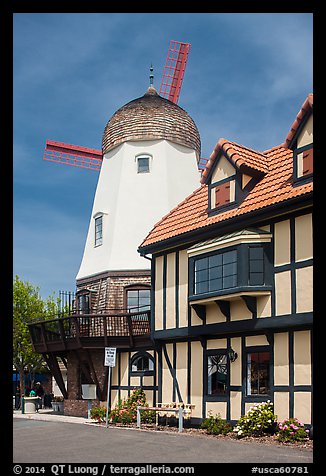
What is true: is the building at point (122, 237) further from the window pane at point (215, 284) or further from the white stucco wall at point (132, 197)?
the window pane at point (215, 284)

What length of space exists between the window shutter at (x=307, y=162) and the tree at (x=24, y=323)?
79.7 ft

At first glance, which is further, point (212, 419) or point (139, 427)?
point (139, 427)

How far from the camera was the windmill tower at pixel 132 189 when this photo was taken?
27375 mm

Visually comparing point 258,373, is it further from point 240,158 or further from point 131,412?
point 240,158

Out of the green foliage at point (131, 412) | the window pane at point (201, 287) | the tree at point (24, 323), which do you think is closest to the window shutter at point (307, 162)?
the window pane at point (201, 287)

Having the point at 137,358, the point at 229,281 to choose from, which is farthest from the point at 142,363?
the point at 229,281

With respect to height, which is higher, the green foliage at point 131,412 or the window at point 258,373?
the window at point 258,373

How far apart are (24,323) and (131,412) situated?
61.8ft

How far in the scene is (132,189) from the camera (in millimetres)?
28719

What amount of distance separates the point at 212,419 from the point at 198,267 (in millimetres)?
4203
